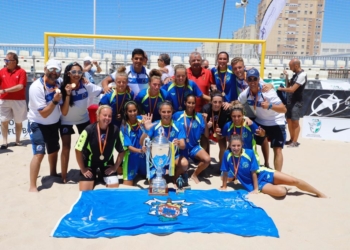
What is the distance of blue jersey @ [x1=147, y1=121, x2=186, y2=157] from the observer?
13.0 feet

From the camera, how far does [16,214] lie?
3238 mm

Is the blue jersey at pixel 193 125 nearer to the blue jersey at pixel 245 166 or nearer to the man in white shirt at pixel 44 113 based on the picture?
the blue jersey at pixel 245 166

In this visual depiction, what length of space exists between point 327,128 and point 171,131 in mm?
4756

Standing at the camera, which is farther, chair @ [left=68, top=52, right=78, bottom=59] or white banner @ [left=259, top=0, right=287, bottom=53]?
chair @ [left=68, top=52, right=78, bottom=59]

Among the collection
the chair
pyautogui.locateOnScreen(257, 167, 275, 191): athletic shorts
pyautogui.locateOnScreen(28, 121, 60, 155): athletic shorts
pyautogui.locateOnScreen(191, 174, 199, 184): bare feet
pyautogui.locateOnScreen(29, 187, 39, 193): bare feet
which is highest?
the chair

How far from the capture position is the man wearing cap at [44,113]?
371 centimetres

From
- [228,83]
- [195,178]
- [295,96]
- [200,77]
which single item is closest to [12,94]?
[200,77]

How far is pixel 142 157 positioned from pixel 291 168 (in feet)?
8.03

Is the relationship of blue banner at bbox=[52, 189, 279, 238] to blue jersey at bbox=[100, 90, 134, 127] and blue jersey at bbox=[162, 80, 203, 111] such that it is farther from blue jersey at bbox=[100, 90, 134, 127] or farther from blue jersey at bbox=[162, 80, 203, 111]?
blue jersey at bbox=[162, 80, 203, 111]

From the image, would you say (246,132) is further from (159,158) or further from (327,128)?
(327,128)

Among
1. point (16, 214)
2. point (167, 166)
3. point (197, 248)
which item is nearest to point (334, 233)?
point (197, 248)

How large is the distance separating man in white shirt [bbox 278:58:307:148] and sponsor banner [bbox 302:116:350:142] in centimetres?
84

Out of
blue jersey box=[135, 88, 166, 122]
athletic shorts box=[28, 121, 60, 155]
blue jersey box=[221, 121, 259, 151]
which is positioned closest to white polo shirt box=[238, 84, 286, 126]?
blue jersey box=[221, 121, 259, 151]

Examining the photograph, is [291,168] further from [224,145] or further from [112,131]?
[112,131]
